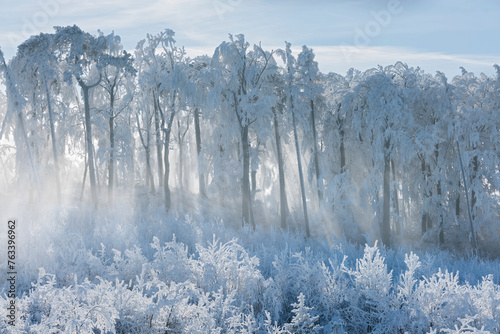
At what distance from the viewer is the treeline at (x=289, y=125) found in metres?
20.0

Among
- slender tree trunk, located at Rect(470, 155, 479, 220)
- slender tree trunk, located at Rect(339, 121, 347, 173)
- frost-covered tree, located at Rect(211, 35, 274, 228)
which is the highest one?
frost-covered tree, located at Rect(211, 35, 274, 228)

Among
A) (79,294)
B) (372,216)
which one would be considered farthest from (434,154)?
(79,294)

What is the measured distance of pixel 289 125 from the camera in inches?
885

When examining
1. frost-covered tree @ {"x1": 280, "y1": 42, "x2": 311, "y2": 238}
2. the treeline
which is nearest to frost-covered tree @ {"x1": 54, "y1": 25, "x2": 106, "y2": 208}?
the treeline

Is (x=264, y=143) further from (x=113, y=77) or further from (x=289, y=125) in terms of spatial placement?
(x=113, y=77)

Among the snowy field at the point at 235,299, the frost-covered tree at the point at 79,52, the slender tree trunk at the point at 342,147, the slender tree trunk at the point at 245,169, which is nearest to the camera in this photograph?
the snowy field at the point at 235,299

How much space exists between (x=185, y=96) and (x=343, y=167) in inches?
399

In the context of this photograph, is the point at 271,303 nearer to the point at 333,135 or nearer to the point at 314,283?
the point at 314,283

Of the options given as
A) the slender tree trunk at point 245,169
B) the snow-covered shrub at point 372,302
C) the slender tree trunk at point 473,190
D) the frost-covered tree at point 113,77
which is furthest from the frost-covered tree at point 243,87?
the snow-covered shrub at point 372,302

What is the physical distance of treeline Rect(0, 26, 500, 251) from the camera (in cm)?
2000

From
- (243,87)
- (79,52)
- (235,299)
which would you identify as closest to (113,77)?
(79,52)

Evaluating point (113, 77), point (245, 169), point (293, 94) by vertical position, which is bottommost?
point (245, 169)

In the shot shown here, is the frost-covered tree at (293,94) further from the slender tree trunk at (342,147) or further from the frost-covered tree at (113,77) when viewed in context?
the frost-covered tree at (113,77)

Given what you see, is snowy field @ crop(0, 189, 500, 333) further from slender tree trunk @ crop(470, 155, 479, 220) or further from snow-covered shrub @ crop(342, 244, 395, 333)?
slender tree trunk @ crop(470, 155, 479, 220)
